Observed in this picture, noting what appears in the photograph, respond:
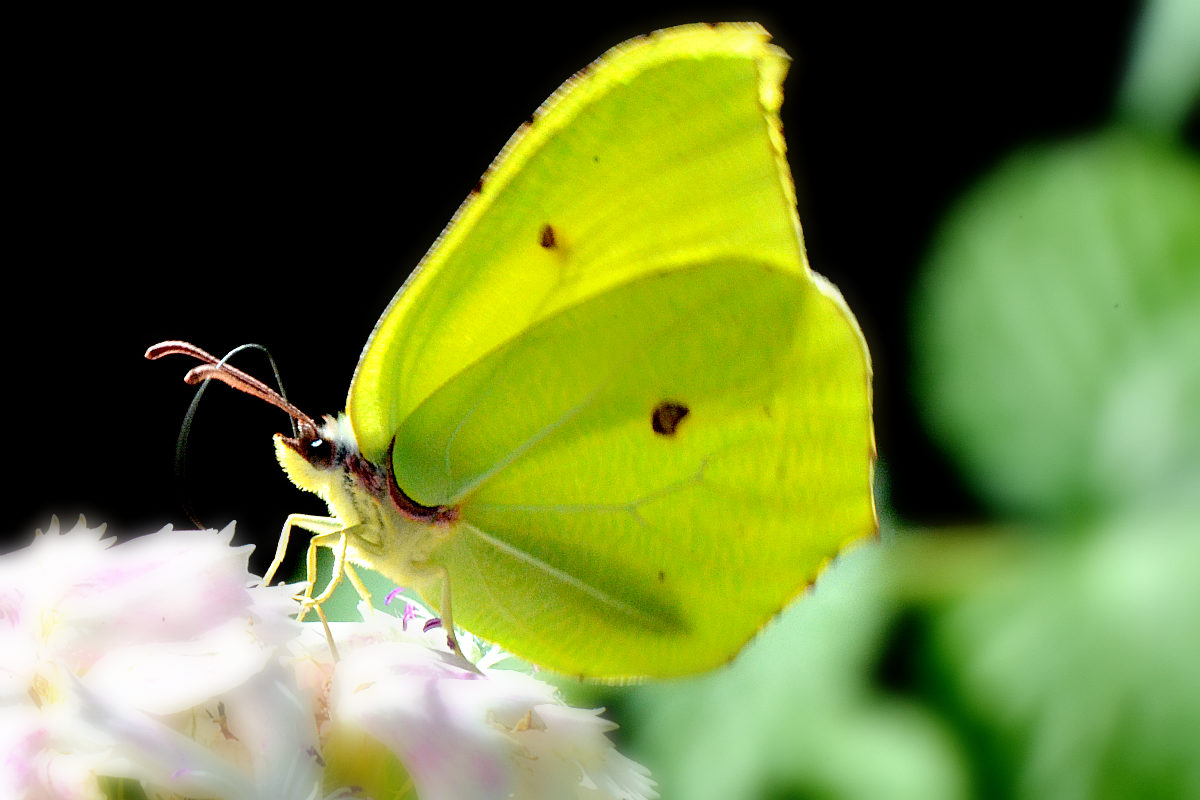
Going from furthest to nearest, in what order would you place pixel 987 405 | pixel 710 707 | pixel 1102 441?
1. pixel 987 405
2. pixel 1102 441
3. pixel 710 707

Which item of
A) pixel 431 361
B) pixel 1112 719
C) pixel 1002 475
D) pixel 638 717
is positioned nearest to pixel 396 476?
pixel 431 361

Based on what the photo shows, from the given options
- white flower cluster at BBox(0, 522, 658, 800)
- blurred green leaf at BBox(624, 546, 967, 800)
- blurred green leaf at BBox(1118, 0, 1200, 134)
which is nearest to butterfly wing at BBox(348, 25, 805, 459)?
white flower cluster at BBox(0, 522, 658, 800)

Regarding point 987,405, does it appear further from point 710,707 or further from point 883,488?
point 710,707

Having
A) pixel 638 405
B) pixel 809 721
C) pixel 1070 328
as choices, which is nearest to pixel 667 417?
pixel 638 405

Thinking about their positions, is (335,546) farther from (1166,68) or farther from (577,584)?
(1166,68)

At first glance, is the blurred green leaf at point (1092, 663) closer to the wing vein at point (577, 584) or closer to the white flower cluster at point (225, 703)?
the wing vein at point (577, 584)
